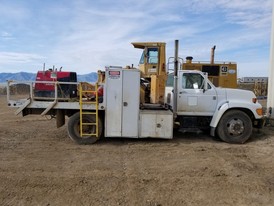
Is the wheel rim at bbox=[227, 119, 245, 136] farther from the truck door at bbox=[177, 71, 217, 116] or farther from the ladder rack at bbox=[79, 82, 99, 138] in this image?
the ladder rack at bbox=[79, 82, 99, 138]

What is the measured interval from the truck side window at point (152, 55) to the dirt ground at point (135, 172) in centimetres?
325

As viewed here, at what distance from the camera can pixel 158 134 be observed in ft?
30.7

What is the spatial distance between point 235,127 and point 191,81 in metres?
2.00

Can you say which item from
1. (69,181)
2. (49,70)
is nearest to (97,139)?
(49,70)

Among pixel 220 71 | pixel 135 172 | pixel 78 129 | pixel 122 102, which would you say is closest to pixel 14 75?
pixel 220 71

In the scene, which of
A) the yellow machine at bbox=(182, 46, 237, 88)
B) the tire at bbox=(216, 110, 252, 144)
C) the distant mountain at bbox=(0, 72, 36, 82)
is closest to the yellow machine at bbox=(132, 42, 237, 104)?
the tire at bbox=(216, 110, 252, 144)

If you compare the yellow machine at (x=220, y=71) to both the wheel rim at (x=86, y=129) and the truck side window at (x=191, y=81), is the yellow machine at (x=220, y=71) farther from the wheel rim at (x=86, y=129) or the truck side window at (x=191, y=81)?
the wheel rim at (x=86, y=129)

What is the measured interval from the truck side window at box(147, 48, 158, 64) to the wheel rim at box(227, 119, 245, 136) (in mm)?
3645

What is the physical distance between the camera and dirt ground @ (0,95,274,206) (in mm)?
5215

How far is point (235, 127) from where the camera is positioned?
9.74m

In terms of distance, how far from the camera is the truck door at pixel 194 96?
9930mm

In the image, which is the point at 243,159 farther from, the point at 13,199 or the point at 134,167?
the point at 13,199


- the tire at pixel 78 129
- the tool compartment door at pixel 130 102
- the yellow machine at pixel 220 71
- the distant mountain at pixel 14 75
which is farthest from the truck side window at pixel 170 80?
the distant mountain at pixel 14 75

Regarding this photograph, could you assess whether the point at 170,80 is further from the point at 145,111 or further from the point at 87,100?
the point at 87,100
